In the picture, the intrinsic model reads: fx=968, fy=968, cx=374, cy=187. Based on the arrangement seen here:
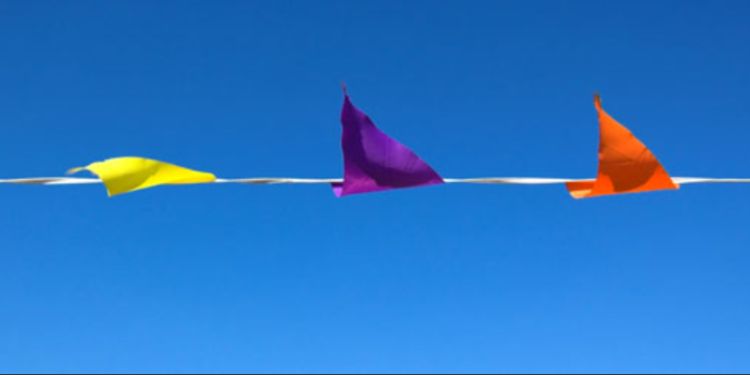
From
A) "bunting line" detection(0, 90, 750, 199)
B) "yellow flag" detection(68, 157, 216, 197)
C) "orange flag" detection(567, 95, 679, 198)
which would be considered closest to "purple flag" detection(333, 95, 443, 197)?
"bunting line" detection(0, 90, 750, 199)

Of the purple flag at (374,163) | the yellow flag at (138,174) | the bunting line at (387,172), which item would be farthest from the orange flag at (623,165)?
the yellow flag at (138,174)

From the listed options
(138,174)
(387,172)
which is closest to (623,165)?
(387,172)

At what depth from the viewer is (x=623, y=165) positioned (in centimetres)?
527

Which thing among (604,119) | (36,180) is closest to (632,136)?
(604,119)

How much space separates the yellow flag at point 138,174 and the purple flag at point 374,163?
79cm

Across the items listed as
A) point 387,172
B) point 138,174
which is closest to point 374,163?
point 387,172

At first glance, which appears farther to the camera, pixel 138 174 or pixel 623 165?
pixel 138 174

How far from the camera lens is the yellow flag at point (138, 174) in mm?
5340

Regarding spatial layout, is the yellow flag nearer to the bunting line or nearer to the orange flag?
the bunting line

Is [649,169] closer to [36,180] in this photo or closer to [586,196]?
[586,196]

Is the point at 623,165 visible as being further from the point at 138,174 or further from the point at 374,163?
the point at 138,174

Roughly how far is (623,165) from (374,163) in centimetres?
136

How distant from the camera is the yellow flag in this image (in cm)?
534

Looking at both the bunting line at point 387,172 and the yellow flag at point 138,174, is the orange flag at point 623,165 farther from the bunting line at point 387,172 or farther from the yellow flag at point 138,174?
the yellow flag at point 138,174
